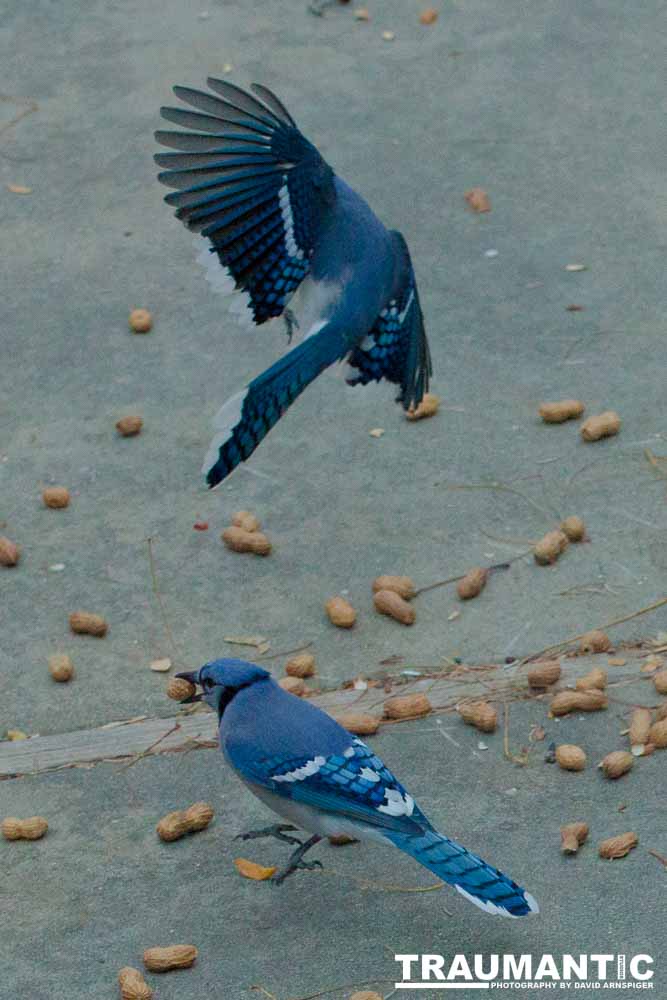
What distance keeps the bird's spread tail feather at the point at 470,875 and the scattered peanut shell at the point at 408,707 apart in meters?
0.65

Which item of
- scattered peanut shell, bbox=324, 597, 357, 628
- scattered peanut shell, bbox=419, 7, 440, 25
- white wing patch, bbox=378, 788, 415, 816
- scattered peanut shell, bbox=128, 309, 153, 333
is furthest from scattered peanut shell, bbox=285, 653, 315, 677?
scattered peanut shell, bbox=419, 7, 440, 25

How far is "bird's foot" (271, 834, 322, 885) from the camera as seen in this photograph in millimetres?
3176

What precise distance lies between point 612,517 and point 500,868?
133cm

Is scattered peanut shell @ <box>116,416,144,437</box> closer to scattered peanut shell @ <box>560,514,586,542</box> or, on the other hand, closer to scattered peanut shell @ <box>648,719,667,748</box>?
scattered peanut shell @ <box>560,514,586,542</box>

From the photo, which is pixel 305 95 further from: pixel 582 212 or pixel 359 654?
pixel 359 654

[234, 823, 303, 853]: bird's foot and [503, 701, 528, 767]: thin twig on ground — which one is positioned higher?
[234, 823, 303, 853]: bird's foot

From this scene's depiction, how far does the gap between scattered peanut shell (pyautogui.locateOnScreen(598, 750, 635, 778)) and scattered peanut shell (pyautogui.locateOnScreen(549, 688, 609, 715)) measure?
0.61 feet

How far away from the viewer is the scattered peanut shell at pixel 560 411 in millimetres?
4547

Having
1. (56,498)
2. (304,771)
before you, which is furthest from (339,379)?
(304,771)

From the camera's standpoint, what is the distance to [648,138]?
598 cm

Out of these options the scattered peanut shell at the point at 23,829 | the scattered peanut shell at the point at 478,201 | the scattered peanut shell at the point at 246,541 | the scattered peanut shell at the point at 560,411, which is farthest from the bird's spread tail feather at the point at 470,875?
the scattered peanut shell at the point at 478,201

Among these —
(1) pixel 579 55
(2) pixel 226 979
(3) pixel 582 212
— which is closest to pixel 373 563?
(2) pixel 226 979

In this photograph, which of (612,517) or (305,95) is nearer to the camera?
(612,517)

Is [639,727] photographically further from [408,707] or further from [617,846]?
[408,707]
